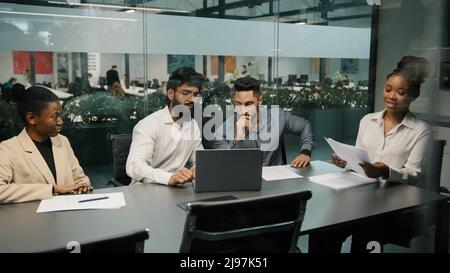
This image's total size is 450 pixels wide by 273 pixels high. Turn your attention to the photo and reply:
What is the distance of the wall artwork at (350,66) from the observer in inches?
192

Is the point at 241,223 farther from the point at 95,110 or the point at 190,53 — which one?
the point at 95,110

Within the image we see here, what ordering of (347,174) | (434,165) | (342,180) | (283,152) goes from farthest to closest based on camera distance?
1. (283,152)
2. (347,174)
3. (342,180)
4. (434,165)

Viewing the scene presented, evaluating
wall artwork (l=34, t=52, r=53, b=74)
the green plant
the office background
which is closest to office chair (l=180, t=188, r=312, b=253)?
the office background

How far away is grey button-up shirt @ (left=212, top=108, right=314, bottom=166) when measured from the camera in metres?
2.68

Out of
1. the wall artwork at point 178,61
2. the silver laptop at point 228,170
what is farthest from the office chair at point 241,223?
the wall artwork at point 178,61

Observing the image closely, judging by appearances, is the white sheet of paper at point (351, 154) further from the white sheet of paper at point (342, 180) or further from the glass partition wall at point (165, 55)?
the glass partition wall at point (165, 55)

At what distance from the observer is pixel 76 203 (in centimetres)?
183

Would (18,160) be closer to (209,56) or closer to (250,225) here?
(250,225)

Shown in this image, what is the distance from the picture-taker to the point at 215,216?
1.18 metres

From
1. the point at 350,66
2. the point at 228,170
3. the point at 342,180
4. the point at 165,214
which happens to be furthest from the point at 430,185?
the point at 350,66

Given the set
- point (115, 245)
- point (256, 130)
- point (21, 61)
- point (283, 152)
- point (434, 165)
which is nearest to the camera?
point (115, 245)

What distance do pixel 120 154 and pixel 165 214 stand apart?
99 cm
